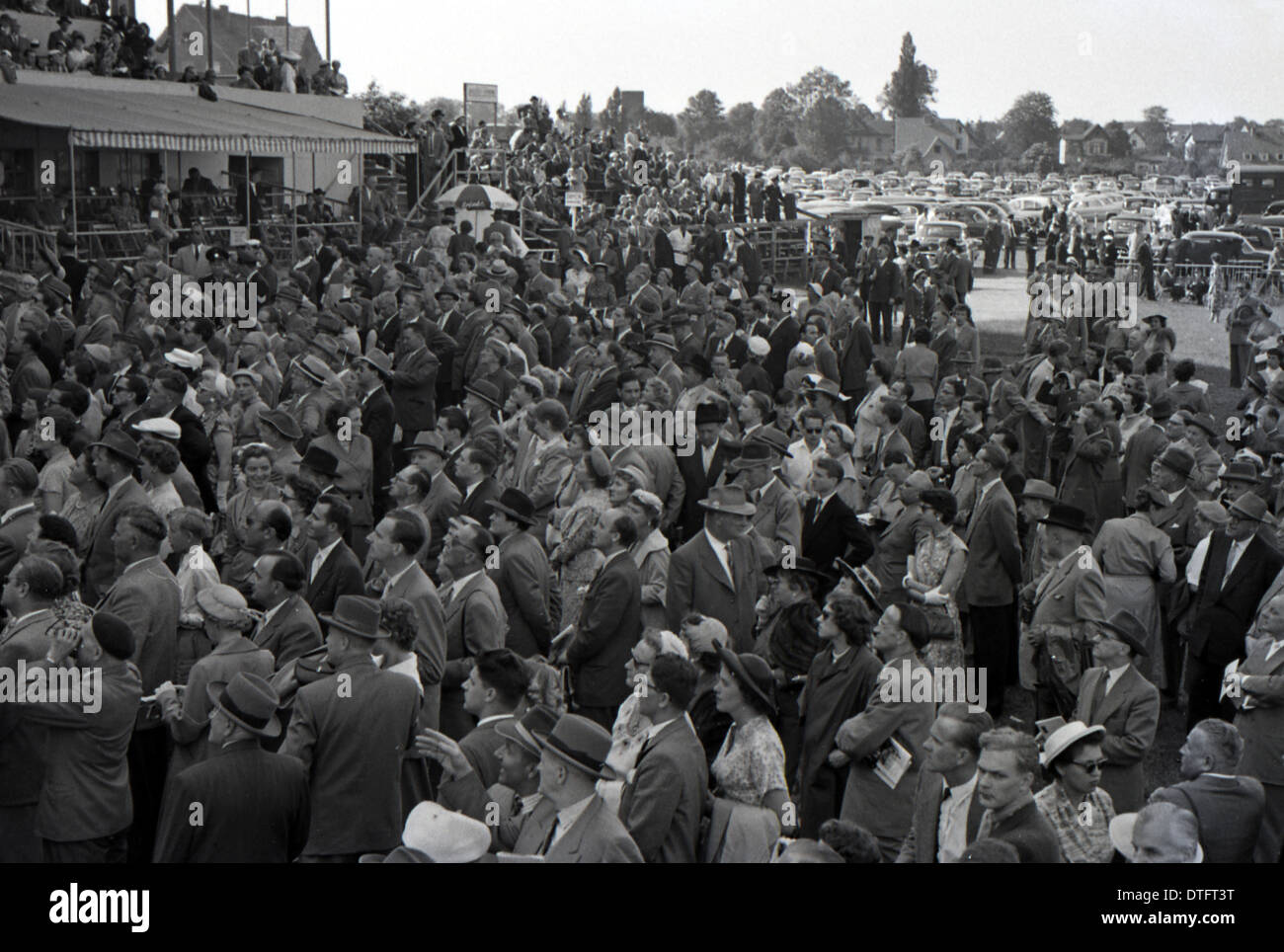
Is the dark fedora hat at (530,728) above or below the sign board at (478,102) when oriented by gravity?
below

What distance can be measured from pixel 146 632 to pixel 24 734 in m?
0.79

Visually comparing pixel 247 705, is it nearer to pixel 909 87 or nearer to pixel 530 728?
pixel 530 728

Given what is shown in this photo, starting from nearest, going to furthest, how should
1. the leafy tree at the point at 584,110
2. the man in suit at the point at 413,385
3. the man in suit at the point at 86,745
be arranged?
the man in suit at the point at 86,745, the man in suit at the point at 413,385, the leafy tree at the point at 584,110

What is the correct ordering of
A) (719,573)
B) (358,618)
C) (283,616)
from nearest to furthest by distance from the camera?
1. (358,618)
2. (283,616)
3. (719,573)

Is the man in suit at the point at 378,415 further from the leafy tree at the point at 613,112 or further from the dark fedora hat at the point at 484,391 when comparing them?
the leafy tree at the point at 613,112

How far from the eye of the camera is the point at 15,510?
8.23m

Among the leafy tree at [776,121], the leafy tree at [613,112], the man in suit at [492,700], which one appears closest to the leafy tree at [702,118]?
the leafy tree at [776,121]

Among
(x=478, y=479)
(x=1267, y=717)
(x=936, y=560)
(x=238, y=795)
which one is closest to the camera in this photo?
(x=238, y=795)

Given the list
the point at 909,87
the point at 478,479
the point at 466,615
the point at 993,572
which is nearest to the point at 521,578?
the point at 466,615

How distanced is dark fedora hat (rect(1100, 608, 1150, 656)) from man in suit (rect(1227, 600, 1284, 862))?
694 mm

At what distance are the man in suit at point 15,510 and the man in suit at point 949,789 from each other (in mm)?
4971

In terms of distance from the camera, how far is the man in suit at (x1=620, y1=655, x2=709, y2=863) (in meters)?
5.56

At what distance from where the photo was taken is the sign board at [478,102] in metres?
34.6

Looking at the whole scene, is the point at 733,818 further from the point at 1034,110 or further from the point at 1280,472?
the point at 1034,110
